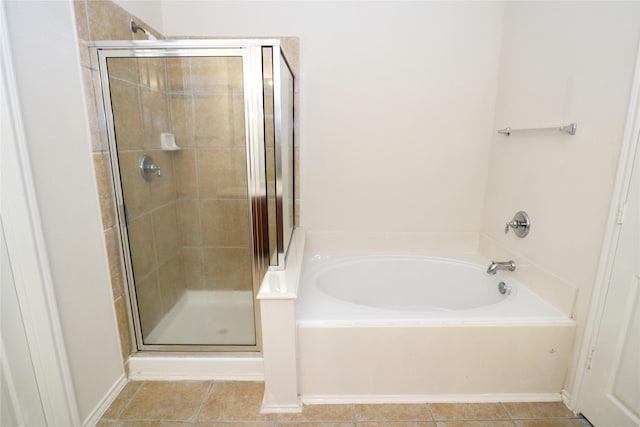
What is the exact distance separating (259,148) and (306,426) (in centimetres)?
125

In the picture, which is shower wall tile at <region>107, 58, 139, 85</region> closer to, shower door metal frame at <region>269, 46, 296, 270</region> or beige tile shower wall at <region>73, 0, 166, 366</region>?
beige tile shower wall at <region>73, 0, 166, 366</region>

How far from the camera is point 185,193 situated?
2189 millimetres

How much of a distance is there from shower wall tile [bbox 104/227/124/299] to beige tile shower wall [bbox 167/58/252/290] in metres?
0.62

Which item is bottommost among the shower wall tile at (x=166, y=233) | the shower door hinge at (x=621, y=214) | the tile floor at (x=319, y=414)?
the tile floor at (x=319, y=414)

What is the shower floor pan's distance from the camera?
1836 millimetres

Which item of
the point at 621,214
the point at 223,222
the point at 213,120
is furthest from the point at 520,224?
the point at 213,120

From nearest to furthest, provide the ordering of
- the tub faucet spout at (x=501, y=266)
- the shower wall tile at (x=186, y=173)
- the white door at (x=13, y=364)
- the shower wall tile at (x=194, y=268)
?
the white door at (x=13, y=364), the tub faucet spout at (x=501, y=266), the shower wall tile at (x=186, y=173), the shower wall tile at (x=194, y=268)

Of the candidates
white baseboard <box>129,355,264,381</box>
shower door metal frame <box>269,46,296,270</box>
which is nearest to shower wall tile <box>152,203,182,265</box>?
white baseboard <box>129,355,264,381</box>

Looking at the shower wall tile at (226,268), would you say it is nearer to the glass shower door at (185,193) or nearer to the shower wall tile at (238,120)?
the glass shower door at (185,193)

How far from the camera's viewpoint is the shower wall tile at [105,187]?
1.44 m

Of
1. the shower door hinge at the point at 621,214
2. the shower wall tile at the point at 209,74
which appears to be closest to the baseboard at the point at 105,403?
the shower wall tile at the point at 209,74

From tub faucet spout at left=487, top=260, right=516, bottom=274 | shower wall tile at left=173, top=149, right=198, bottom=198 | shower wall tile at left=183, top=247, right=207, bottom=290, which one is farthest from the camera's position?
shower wall tile at left=183, top=247, right=207, bottom=290

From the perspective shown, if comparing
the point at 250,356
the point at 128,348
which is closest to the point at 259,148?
the point at 250,356

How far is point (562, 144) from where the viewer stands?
1551mm
